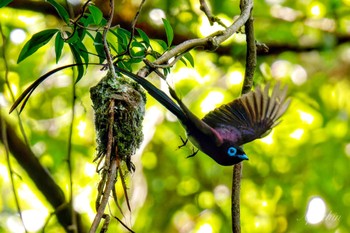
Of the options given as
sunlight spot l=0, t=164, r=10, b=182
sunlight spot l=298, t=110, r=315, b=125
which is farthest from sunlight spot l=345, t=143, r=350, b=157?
sunlight spot l=0, t=164, r=10, b=182

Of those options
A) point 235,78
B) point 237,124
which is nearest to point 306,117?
point 235,78

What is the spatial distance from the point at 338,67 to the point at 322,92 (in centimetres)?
27

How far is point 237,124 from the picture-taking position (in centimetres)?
165

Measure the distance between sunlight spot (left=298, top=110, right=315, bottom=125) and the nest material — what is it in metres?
2.84

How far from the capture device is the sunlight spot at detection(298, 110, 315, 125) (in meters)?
4.32

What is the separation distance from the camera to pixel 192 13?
3.90m

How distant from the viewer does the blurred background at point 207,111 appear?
3863mm

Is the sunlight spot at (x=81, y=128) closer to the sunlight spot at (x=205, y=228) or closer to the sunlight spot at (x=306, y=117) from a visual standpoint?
the sunlight spot at (x=205, y=228)

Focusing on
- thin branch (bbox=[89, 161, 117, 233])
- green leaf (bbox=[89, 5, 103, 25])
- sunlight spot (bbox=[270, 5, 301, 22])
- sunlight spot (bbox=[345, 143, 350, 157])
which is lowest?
thin branch (bbox=[89, 161, 117, 233])

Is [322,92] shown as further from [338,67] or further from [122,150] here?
[122,150]

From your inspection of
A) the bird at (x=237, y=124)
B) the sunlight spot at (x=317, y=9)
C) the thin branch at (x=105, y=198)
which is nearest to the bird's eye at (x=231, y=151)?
the bird at (x=237, y=124)

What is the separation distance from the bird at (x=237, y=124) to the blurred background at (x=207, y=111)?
6.86 ft

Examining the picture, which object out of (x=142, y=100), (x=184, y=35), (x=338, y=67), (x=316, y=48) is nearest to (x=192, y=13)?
(x=184, y=35)

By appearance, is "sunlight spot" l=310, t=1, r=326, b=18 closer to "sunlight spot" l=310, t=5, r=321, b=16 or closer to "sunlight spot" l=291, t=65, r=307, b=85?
"sunlight spot" l=310, t=5, r=321, b=16
